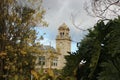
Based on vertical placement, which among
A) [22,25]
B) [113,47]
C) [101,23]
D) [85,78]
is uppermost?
[22,25]

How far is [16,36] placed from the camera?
1883 cm

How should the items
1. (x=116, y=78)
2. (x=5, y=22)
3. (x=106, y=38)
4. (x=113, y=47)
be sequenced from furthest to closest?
1. (x=5, y=22)
2. (x=106, y=38)
3. (x=113, y=47)
4. (x=116, y=78)

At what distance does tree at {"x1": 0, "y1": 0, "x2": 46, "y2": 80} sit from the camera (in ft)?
60.5

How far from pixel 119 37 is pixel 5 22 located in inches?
665

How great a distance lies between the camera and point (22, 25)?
62.4 ft

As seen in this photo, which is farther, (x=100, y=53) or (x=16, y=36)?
(x=16, y=36)

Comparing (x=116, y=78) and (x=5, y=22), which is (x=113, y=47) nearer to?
(x=116, y=78)

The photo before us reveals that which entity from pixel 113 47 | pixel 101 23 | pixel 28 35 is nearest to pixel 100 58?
pixel 113 47

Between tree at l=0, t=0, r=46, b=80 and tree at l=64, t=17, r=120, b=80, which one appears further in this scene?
tree at l=0, t=0, r=46, b=80

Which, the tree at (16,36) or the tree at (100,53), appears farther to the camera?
the tree at (16,36)

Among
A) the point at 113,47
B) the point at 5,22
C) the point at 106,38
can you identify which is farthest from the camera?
the point at 5,22

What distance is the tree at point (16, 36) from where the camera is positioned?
18438 mm

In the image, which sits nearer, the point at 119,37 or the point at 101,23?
the point at 119,37

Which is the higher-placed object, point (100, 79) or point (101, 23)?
point (101, 23)
